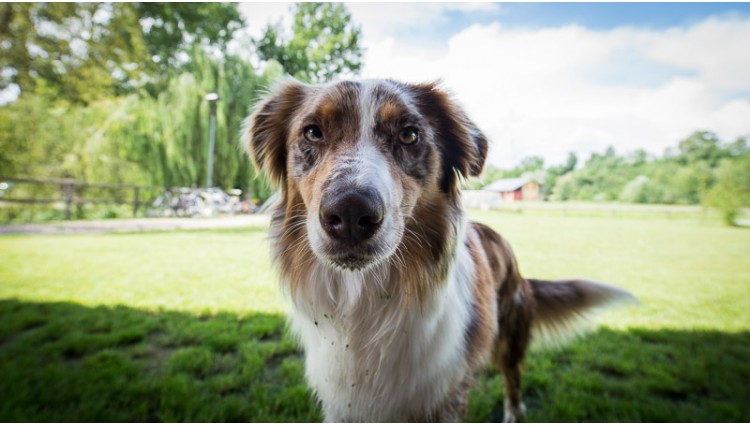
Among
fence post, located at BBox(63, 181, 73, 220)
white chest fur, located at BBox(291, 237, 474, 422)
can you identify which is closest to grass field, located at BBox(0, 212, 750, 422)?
white chest fur, located at BBox(291, 237, 474, 422)

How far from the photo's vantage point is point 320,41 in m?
3.49

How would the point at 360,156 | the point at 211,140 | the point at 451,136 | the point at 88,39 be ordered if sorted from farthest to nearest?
the point at 211,140 → the point at 88,39 → the point at 451,136 → the point at 360,156

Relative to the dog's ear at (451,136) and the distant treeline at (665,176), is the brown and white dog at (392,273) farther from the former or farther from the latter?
the distant treeline at (665,176)

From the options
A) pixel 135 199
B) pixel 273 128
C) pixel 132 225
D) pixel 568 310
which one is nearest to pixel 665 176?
pixel 568 310

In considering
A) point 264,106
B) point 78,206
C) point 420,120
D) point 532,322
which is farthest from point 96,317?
point 78,206

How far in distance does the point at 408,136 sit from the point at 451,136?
0.34 m

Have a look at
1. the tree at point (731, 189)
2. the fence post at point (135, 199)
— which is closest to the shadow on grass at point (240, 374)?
the tree at point (731, 189)

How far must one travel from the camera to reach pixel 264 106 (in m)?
1.74

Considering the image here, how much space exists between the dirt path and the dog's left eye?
4.96 m

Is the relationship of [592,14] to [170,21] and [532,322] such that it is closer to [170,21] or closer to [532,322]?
[532,322]

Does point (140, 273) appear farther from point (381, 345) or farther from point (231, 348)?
point (381, 345)

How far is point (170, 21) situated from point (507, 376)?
568cm

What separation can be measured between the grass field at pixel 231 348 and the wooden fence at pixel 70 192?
0.83m

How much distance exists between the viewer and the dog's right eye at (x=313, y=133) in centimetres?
138
